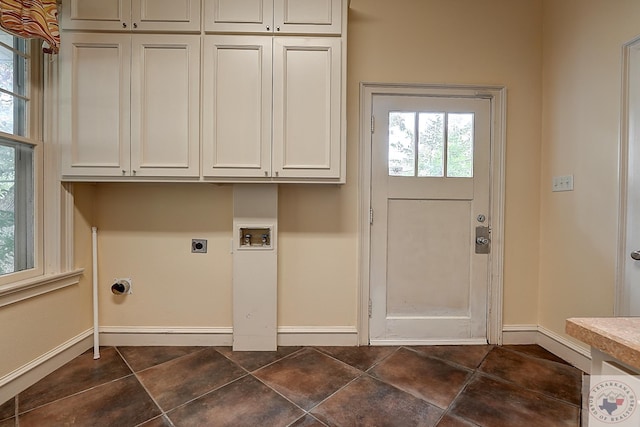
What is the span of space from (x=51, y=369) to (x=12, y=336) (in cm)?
34

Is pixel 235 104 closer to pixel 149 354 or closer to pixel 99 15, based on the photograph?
pixel 99 15

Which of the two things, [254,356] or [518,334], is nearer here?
[254,356]

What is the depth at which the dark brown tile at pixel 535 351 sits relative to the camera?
1.89m

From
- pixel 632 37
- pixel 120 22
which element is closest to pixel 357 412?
pixel 632 37

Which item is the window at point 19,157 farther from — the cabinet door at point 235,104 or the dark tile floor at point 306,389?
the cabinet door at point 235,104

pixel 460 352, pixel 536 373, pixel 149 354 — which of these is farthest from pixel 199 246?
pixel 536 373

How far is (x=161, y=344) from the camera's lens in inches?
79.8

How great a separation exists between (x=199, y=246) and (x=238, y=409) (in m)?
1.11

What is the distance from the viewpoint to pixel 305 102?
1.75 m

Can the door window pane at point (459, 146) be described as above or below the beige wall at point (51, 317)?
above

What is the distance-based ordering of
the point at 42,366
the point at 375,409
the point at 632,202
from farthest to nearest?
the point at 42,366
the point at 632,202
the point at 375,409

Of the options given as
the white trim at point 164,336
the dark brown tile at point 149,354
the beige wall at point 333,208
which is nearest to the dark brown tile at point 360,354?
the beige wall at point 333,208

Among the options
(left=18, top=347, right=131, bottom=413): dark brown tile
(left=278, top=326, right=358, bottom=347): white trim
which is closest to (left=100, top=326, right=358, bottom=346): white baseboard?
(left=278, top=326, right=358, bottom=347): white trim

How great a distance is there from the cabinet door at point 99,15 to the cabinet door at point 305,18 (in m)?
0.93
